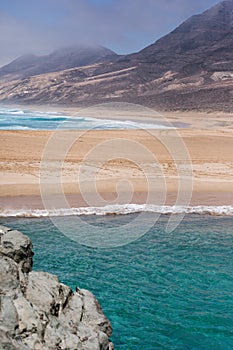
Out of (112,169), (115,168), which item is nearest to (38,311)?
(112,169)

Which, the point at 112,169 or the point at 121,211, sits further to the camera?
the point at 112,169

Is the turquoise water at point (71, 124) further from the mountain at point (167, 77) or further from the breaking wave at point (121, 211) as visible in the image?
the breaking wave at point (121, 211)

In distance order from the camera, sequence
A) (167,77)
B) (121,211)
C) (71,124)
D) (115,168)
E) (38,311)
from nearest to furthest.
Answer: (38,311) < (121,211) < (115,168) < (71,124) < (167,77)

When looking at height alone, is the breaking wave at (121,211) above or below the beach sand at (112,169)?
below

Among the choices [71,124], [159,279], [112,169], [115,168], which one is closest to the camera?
[159,279]

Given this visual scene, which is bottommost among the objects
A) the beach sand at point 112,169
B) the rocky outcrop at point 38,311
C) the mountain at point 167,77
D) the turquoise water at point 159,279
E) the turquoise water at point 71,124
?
the turquoise water at point 159,279

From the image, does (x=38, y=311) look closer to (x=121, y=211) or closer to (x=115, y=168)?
(x=121, y=211)

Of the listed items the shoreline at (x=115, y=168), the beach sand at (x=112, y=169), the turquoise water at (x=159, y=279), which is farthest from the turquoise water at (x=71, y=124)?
the turquoise water at (x=159, y=279)
